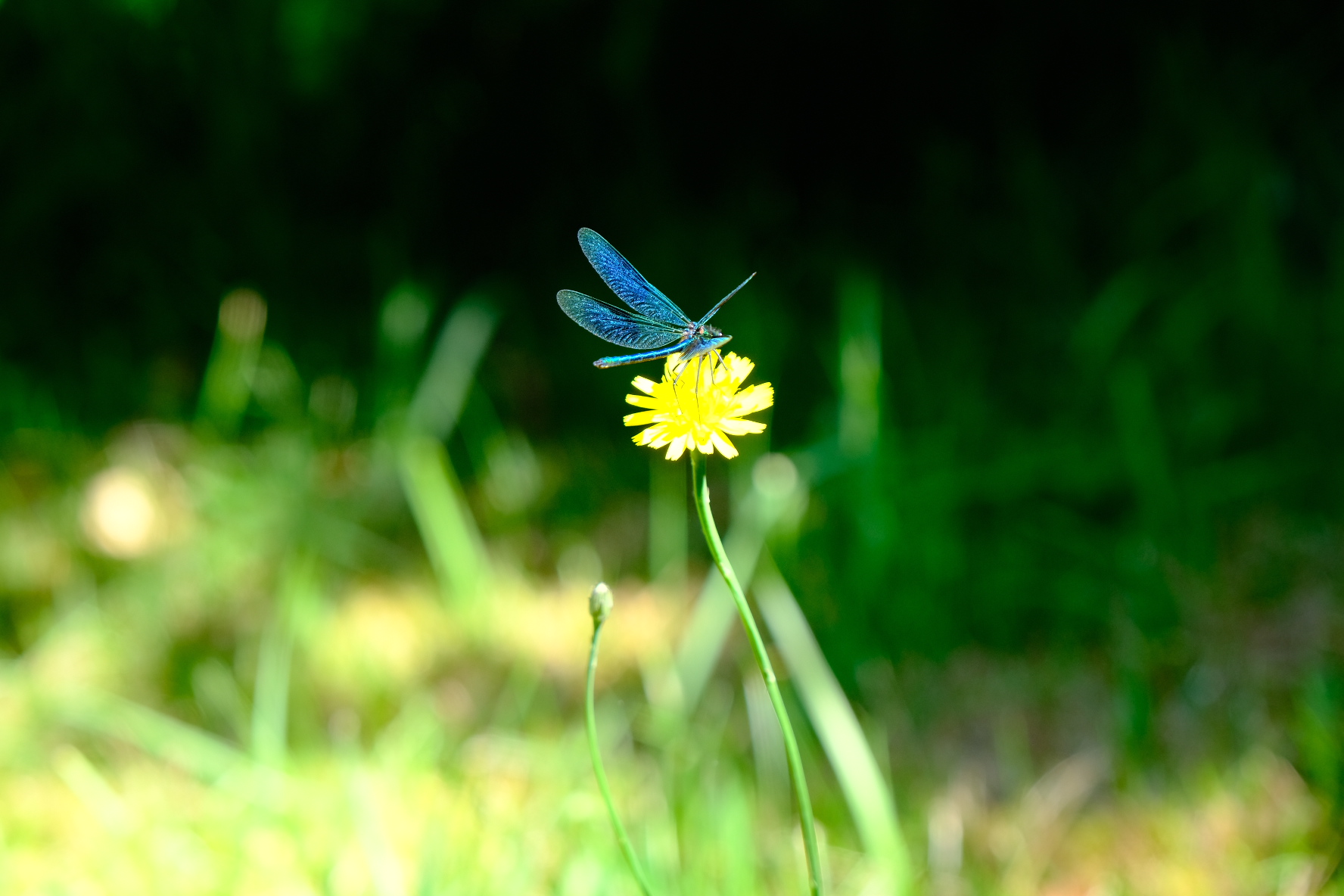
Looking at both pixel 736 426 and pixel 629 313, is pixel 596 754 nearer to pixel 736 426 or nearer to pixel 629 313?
pixel 736 426

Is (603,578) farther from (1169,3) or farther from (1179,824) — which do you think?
(1169,3)

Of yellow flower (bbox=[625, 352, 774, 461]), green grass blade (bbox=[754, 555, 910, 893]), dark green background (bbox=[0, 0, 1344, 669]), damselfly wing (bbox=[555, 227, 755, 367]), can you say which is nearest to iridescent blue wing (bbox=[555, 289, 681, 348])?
damselfly wing (bbox=[555, 227, 755, 367])

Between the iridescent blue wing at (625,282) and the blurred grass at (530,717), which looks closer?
the iridescent blue wing at (625,282)

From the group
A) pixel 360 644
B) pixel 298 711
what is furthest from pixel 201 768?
pixel 360 644

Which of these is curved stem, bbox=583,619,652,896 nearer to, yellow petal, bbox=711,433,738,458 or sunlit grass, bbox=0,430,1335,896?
yellow petal, bbox=711,433,738,458

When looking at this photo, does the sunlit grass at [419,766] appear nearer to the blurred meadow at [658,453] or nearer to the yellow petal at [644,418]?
the blurred meadow at [658,453]

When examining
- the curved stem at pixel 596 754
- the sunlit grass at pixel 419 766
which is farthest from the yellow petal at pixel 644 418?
the sunlit grass at pixel 419 766

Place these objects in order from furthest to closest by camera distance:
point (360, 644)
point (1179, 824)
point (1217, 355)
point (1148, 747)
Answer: point (1217, 355) → point (360, 644) → point (1148, 747) → point (1179, 824)
